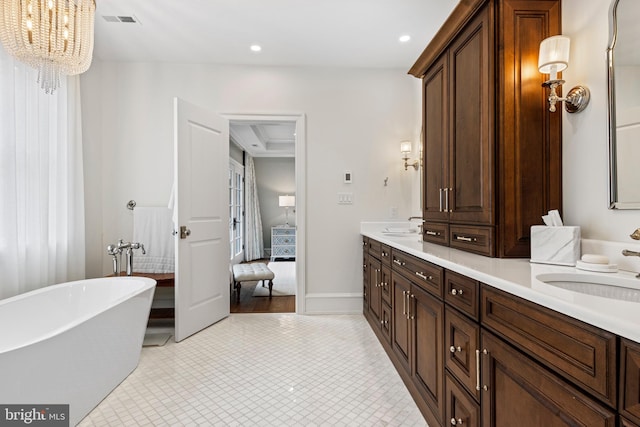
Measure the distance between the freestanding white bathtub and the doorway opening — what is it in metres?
1.46

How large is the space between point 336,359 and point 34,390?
5.74 ft

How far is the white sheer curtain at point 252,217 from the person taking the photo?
6945mm

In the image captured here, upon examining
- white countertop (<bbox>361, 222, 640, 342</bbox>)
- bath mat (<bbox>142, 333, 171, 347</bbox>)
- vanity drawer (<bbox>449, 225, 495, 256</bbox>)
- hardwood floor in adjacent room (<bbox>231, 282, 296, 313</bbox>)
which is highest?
vanity drawer (<bbox>449, 225, 495, 256</bbox>)

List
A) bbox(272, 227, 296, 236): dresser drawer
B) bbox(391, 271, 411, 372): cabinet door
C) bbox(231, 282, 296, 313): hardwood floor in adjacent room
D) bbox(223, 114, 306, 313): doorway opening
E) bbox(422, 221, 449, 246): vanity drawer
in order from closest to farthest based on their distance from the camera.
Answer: bbox(391, 271, 411, 372): cabinet door, bbox(422, 221, 449, 246): vanity drawer, bbox(223, 114, 306, 313): doorway opening, bbox(231, 282, 296, 313): hardwood floor in adjacent room, bbox(272, 227, 296, 236): dresser drawer

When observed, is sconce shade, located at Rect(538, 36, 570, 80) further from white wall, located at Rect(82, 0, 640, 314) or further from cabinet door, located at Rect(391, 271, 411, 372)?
white wall, located at Rect(82, 0, 640, 314)

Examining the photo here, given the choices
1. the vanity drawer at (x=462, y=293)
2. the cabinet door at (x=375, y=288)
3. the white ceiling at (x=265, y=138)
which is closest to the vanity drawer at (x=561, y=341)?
the vanity drawer at (x=462, y=293)

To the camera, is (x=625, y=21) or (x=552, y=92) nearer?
(x=625, y=21)

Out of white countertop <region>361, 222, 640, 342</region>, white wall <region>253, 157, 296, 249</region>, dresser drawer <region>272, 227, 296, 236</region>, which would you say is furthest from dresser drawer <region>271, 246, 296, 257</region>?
white countertop <region>361, 222, 640, 342</region>

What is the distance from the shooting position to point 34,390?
56.1 inches

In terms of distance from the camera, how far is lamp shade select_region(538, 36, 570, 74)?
1355mm

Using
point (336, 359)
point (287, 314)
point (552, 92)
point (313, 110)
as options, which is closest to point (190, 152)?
point (313, 110)

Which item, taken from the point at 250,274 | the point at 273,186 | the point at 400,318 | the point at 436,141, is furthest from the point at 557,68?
the point at 273,186

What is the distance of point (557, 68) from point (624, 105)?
316mm

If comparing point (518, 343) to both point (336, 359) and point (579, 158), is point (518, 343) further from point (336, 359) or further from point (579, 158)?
point (336, 359)
